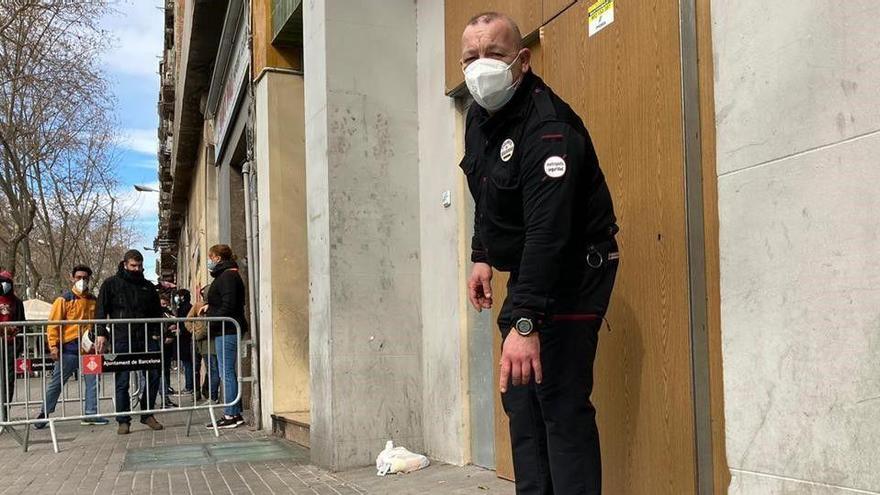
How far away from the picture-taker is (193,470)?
5871 millimetres

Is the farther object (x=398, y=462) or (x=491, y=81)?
(x=398, y=462)

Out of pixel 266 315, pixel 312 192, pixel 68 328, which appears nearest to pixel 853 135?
pixel 312 192

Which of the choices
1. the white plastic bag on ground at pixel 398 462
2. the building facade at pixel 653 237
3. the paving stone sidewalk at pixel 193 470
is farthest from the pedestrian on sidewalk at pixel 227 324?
the white plastic bag on ground at pixel 398 462

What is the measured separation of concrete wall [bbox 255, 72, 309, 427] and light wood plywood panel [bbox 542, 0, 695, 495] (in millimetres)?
4661

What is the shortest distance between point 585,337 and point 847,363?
2.71 ft

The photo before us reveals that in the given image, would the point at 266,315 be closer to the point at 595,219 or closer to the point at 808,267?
the point at 595,219

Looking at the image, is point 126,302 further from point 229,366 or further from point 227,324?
point 229,366

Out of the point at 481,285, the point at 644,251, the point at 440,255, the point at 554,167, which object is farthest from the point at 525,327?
the point at 440,255

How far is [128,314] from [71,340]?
2.84 feet

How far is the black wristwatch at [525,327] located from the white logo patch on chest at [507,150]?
0.60 meters

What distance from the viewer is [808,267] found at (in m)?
2.39

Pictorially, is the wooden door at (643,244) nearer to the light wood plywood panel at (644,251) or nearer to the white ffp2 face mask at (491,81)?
the light wood plywood panel at (644,251)

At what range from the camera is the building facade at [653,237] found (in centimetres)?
230

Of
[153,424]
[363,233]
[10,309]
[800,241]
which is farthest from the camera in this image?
[10,309]
